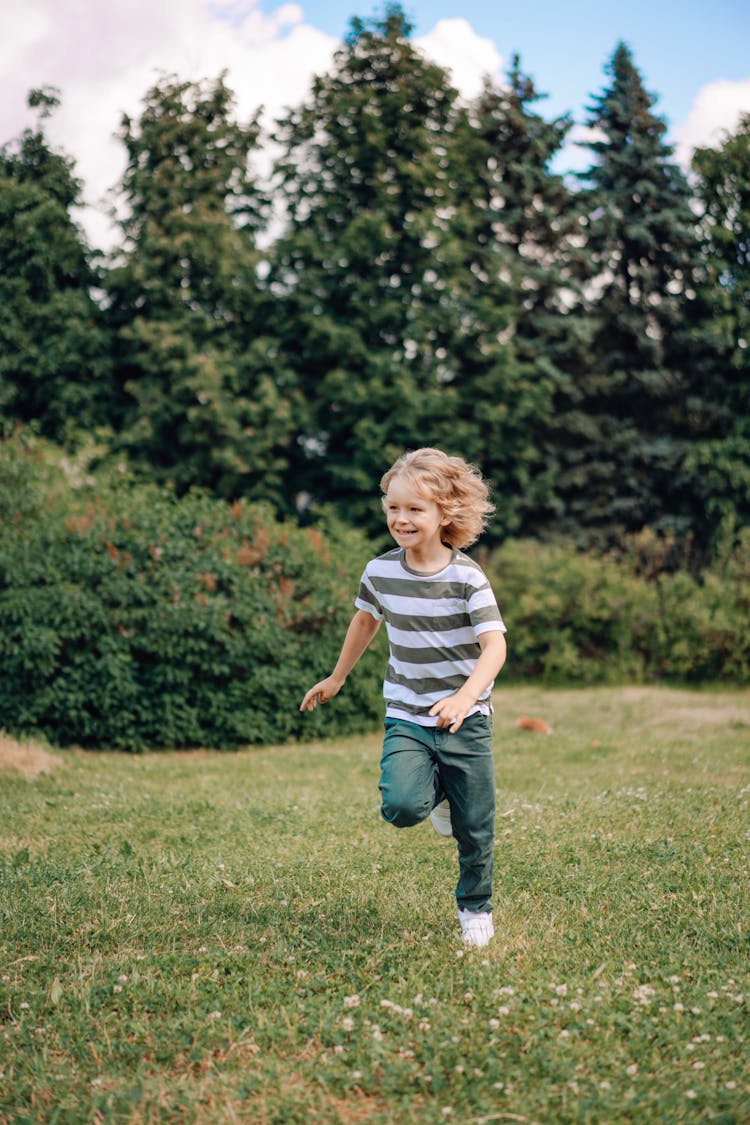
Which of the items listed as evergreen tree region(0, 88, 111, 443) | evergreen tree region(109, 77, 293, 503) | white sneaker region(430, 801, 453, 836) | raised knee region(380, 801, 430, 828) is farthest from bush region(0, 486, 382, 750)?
evergreen tree region(0, 88, 111, 443)

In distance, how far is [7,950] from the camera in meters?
4.12

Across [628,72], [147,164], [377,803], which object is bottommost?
[377,803]

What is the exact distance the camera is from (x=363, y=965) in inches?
155

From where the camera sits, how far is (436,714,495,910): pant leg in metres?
4.09

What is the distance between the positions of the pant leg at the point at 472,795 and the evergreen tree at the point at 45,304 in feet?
61.5

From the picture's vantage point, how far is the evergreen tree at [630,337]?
2370cm

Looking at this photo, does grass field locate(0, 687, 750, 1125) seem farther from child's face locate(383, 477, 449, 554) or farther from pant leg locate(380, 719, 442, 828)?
child's face locate(383, 477, 449, 554)

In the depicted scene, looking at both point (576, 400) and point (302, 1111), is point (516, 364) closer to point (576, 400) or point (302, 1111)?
point (576, 400)

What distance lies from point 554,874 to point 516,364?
1875 centimetres

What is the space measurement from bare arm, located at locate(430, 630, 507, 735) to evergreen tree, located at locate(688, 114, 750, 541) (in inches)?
789

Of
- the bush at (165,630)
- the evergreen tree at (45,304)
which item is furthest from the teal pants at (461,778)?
the evergreen tree at (45,304)

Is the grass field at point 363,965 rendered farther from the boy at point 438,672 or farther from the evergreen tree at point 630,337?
the evergreen tree at point 630,337

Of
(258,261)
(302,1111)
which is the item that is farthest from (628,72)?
(302,1111)

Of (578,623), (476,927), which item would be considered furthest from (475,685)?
(578,623)
